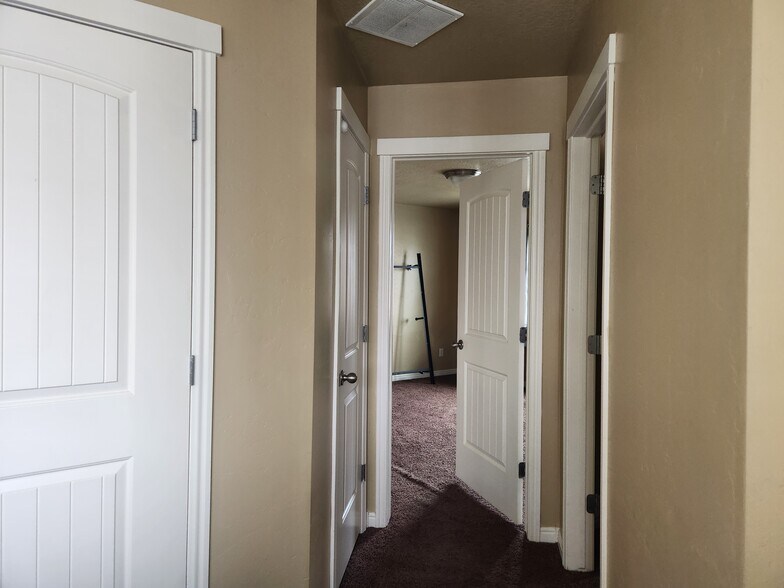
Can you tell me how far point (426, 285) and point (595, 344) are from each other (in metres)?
4.65

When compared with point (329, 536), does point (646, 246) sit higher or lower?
higher

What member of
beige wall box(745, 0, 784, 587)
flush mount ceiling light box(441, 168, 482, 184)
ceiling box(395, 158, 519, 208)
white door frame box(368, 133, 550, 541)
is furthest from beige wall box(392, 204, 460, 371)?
beige wall box(745, 0, 784, 587)

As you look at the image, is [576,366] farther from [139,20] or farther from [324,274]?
[139,20]

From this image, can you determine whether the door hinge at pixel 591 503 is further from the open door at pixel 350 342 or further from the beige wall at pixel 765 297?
the beige wall at pixel 765 297

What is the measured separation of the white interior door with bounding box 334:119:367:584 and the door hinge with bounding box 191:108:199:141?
63 cm

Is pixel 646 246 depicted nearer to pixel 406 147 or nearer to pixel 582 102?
pixel 582 102

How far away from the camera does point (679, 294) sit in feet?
3.55

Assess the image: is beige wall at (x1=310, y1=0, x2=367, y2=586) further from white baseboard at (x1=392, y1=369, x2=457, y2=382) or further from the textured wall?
white baseboard at (x1=392, y1=369, x2=457, y2=382)

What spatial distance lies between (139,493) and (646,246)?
1.58 metres

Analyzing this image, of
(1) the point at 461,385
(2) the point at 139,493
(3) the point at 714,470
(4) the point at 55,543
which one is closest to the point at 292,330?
(2) the point at 139,493

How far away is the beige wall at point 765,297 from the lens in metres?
0.82

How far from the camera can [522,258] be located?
104 inches

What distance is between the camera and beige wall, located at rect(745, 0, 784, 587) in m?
0.82

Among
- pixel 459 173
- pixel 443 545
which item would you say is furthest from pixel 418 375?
pixel 443 545
